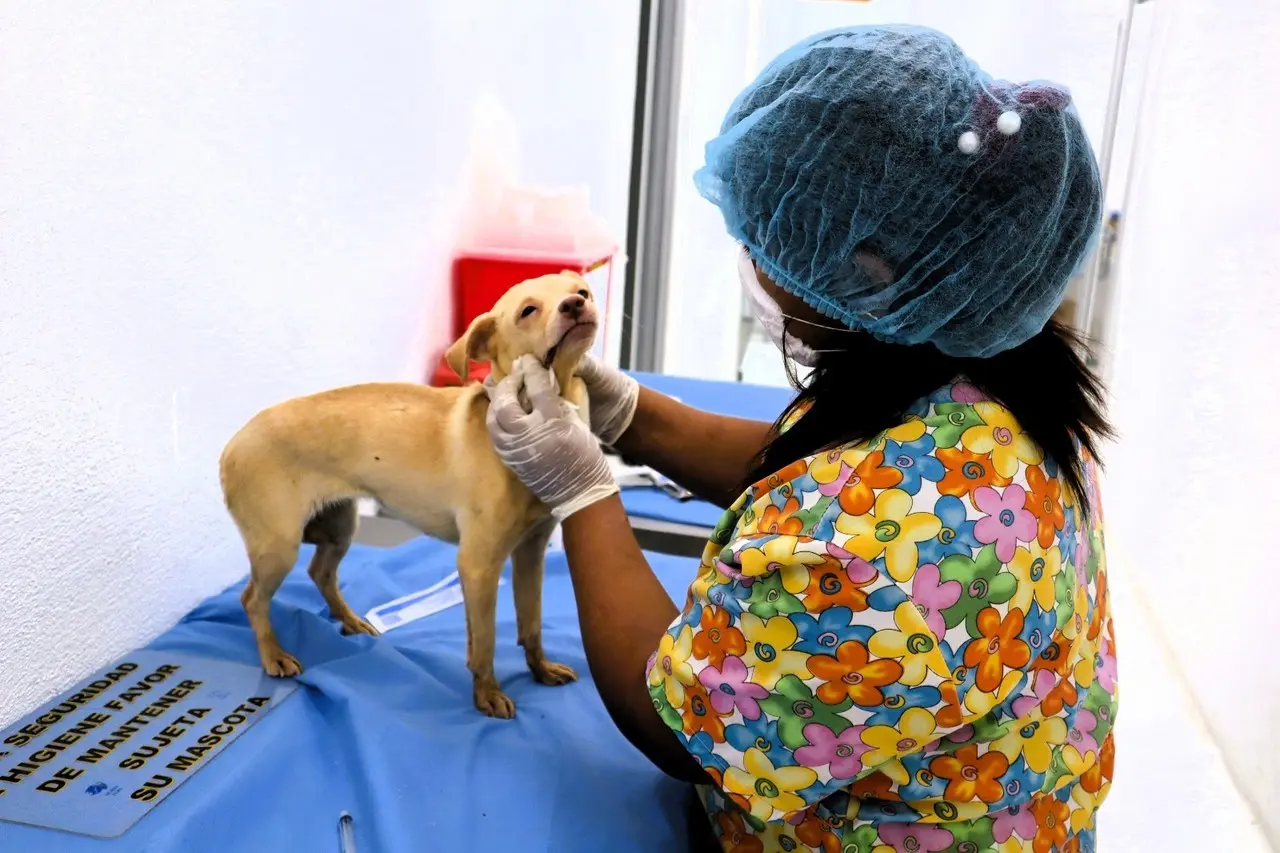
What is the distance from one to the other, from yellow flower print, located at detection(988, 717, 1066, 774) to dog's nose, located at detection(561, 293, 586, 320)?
62 centimetres

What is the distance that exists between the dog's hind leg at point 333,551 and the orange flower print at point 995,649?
82cm

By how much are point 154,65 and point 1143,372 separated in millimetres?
2751

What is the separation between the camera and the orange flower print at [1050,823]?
874mm

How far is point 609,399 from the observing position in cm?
135

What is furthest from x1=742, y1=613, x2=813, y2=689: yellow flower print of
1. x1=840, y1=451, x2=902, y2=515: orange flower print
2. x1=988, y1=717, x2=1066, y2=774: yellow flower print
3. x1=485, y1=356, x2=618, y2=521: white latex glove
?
x1=485, y1=356, x2=618, y2=521: white latex glove

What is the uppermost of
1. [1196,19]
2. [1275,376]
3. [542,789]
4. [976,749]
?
[1196,19]

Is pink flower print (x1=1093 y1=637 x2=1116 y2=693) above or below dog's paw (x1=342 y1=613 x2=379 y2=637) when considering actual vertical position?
above

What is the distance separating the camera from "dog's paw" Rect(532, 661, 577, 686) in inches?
48.9

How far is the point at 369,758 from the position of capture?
1012 millimetres

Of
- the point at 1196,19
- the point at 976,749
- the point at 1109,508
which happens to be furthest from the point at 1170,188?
the point at 976,749

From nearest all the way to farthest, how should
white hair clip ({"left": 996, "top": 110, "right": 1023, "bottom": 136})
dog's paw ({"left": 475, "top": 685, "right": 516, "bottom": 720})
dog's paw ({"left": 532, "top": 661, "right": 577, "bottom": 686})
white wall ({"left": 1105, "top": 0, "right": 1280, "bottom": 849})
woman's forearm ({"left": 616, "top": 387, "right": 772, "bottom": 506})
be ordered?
white hair clip ({"left": 996, "top": 110, "right": 1023, "bottom": 136}) < dog's paw ({"left": 475, "top": 685, "right": 516, "bottom": 720}) < dog's paw ({"left": 532, "top": 661, "right": 577, "bottom": 686}) < woman's forearm ({"left": 616, "top": 387, "right": 772, "bottom": 506}) < white wall ({"left": 1105, "top": 0, "right": 1280, "bottom": 849})

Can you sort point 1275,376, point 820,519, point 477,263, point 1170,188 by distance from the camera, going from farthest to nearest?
point 1170,188
point 477,263
point 1275,376
point 820,519

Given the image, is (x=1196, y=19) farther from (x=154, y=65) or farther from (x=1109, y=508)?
(x=154, y=65)

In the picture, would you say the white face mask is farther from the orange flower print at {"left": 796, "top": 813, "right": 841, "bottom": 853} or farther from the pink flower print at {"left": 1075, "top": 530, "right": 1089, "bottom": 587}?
the orange flower print at {"left": 796, "top": 813, "right": 841, "bottom": 853}
